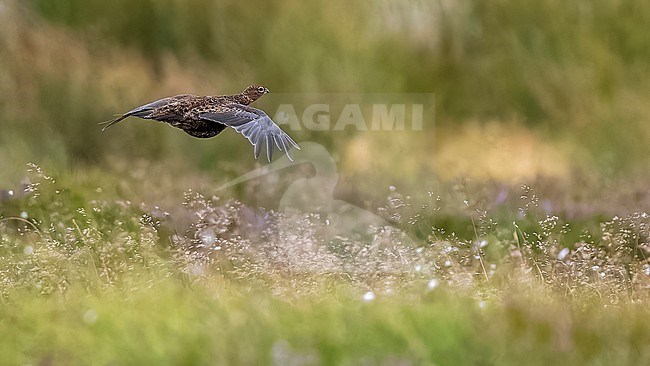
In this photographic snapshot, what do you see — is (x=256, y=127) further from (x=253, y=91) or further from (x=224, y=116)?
(x=253, y=91)

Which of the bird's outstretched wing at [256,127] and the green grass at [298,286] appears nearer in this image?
the green grass at [298,286]

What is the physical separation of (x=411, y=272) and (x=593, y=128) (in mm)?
1316

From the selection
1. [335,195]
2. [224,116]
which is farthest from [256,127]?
[335,195]

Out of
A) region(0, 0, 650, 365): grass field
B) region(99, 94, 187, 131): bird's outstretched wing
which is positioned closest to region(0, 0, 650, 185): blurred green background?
region(0, 0, 650, 365): grass field

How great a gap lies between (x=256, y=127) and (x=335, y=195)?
79 cm

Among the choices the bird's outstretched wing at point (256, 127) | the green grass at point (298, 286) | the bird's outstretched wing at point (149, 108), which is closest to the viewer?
the green grass at point (298, 286)

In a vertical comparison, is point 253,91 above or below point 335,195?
above

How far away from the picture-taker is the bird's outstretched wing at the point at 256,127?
270 centimetres

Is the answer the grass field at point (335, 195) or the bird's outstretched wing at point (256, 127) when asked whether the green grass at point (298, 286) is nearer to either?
the grass field at point (335, 195)

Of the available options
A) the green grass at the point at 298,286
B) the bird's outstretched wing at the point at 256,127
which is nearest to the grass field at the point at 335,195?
the green grass at the point at 298,286

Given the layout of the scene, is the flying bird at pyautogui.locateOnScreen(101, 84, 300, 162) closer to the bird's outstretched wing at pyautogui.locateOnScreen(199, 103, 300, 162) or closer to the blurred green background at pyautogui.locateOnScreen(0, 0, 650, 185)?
Answer: the bird's outstretched wing at pyautogui.locateOnScreen(199, 103, 300, 162)

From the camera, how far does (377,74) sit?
363 cm

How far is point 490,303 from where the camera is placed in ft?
7.87

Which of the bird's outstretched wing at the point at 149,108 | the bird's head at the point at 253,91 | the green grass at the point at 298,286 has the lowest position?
the green grass at the point at 298,286
